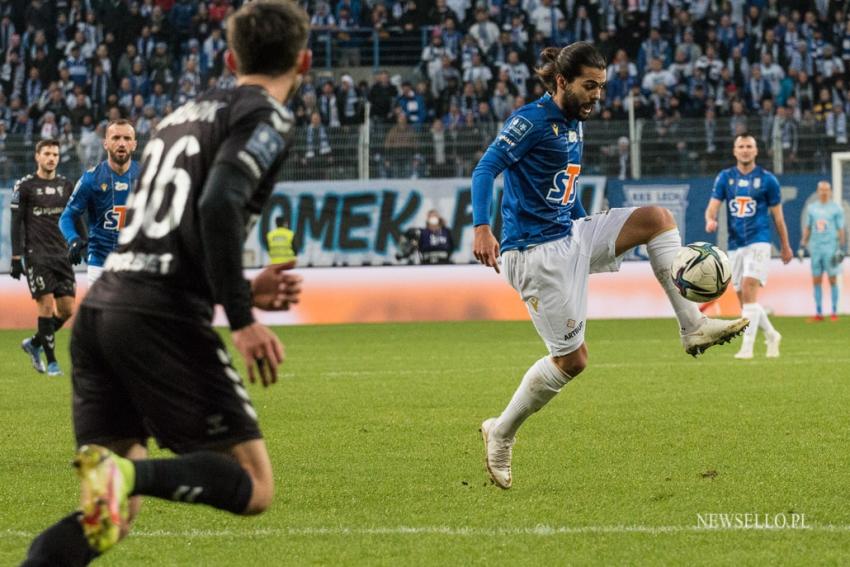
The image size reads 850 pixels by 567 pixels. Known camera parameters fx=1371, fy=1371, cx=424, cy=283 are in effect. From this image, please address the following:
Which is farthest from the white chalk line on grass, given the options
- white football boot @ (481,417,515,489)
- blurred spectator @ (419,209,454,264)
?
blurred spectator @ (419,209,454,264)

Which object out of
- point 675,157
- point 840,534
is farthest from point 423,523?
point 675,157

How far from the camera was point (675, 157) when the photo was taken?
926 inches

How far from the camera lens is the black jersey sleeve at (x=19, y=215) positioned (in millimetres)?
13797

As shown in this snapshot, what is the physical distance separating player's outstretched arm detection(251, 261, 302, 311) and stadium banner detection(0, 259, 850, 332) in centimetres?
1815

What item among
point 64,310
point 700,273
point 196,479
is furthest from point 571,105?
point 64,310

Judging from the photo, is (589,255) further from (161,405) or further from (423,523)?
(161,405)

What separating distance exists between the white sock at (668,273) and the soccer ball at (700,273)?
82 mm

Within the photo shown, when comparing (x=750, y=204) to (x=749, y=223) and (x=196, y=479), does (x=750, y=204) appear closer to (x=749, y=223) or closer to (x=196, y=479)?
(x=749, y=223)

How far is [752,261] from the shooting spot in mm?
14539

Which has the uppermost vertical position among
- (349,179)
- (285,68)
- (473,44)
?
(285,68)

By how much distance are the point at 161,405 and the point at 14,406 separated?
7683 millimetres

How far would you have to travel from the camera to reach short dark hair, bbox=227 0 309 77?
393cm

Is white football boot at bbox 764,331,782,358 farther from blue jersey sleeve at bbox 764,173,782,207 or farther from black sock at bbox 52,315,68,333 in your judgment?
black sock at bbox 52,315,68,333

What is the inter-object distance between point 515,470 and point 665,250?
1453 millimetres
